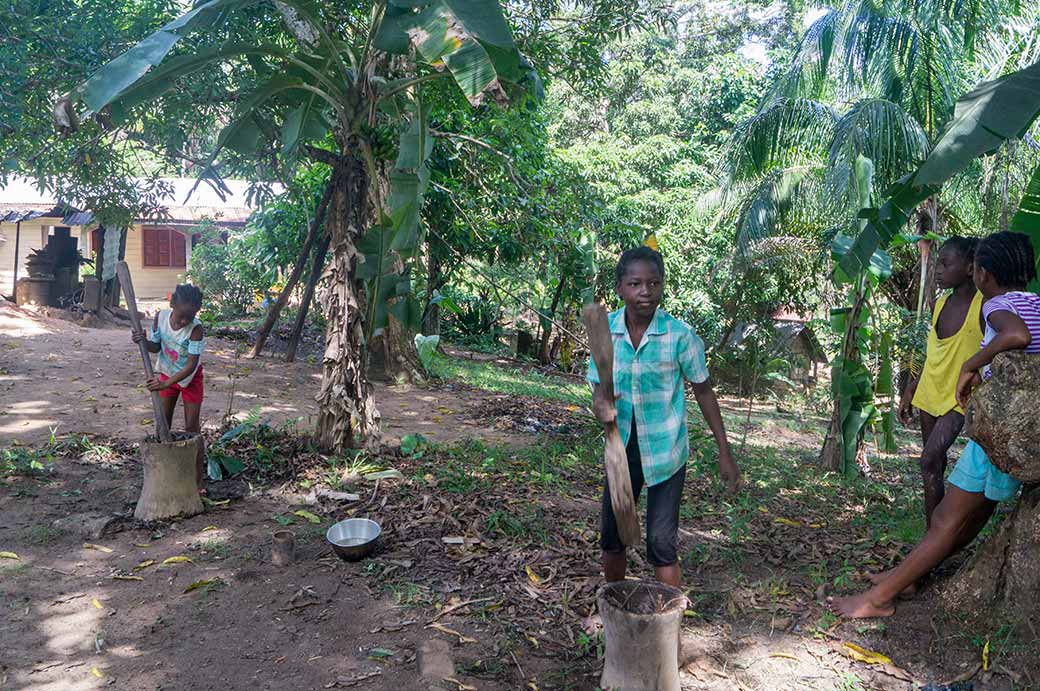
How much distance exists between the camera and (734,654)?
3.23 metres

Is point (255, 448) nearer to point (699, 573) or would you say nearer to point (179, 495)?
point (179, 495)

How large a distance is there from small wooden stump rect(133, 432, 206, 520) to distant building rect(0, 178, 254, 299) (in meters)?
16.0

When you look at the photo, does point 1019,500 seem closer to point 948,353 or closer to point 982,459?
point 982,459

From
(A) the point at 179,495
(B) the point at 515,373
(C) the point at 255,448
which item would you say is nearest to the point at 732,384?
(B) the point at 515,373

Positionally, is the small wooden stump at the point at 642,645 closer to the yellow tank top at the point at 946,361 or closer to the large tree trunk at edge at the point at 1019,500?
the large tree trunk at edge at the point at 1019,500

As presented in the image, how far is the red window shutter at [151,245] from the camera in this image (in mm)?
22109

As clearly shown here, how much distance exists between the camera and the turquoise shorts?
3.23 meters

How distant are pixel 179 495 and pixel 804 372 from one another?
39.5ft

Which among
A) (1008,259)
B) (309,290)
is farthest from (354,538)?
(309,290)

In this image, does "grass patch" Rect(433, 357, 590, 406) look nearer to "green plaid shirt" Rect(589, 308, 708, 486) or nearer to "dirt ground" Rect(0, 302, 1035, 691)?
"dirt ground" Rect(0, 302, 1035, 691)

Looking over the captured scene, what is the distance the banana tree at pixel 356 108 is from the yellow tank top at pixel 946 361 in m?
2.63

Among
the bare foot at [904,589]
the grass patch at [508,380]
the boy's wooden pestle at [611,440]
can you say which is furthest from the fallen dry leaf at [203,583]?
→ the grass patch at [508,380]

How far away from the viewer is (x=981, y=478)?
10.8ft

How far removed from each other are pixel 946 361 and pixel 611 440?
2280 mm
